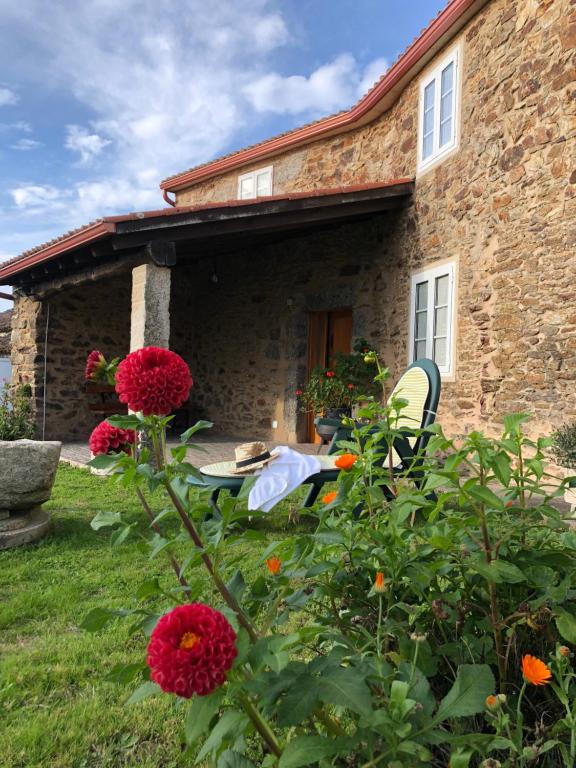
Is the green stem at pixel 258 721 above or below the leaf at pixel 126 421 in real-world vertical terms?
below

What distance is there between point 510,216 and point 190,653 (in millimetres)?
5359

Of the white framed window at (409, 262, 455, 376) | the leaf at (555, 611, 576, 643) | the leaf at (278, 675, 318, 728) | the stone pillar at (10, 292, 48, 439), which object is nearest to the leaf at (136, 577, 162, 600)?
the leaf at (278, 675, 318, 728)

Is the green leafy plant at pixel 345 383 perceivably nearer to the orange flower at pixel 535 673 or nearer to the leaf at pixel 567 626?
the leaf at pixel 567 626

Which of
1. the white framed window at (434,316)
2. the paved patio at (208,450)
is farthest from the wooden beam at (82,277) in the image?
the white framed window at (434,316)

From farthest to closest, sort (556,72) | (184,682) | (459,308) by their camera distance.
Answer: (459,308), (556,72), (184,682)

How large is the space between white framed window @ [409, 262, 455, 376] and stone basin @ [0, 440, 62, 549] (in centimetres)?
424

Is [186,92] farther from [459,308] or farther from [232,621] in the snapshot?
[232,621]

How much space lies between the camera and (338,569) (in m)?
1.17

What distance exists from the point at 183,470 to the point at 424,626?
746 millimetres

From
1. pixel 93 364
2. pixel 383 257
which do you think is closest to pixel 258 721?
pixel 93 364

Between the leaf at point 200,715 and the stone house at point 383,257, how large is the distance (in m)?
4.50

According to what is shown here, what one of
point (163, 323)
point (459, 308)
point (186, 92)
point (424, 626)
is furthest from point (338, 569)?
point (186, 92)

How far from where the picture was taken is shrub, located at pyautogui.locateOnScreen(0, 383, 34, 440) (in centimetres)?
621

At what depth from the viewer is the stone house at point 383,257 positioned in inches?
182
